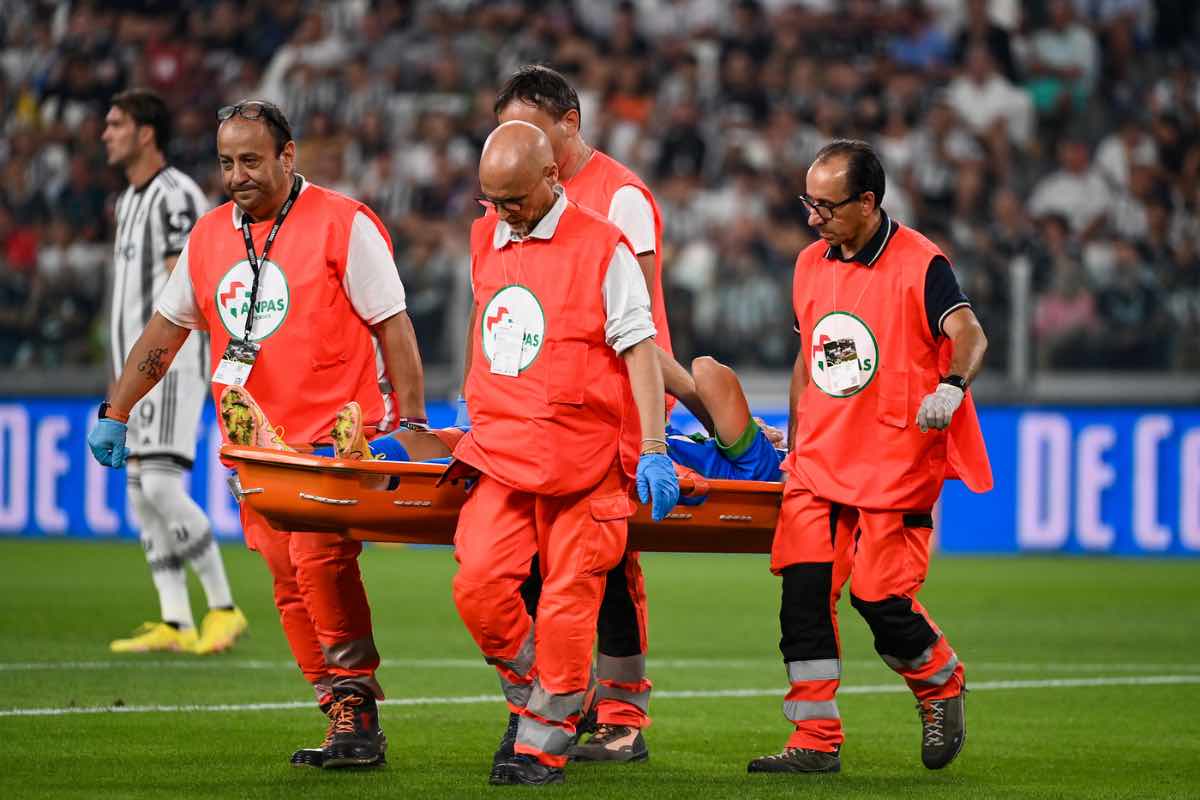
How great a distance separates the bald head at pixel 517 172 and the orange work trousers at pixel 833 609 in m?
1.31

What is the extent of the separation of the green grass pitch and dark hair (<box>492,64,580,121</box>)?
210cm

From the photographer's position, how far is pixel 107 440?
6.02 metres

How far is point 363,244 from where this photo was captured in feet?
19.3

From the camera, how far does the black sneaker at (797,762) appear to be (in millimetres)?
5840

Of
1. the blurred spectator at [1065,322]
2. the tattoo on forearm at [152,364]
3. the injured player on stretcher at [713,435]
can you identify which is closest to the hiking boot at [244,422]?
the injured player on stretcher at [713,435]

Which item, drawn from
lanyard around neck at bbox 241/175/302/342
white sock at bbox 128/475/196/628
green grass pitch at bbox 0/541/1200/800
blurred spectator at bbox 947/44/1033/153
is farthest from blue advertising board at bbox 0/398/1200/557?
lanyard around neck at bbox 241/175/302/342

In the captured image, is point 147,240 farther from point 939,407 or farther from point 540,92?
point 939,407

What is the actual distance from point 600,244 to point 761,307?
9.77 metres

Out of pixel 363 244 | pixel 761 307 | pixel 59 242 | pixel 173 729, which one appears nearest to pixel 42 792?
pixel 173 729

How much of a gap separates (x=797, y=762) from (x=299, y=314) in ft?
6.63

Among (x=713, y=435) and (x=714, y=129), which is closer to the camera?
(x=713, y=435)

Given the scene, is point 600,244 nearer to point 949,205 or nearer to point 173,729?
point 173,729

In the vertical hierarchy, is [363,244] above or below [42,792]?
above

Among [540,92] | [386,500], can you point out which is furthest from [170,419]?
[386,500]
